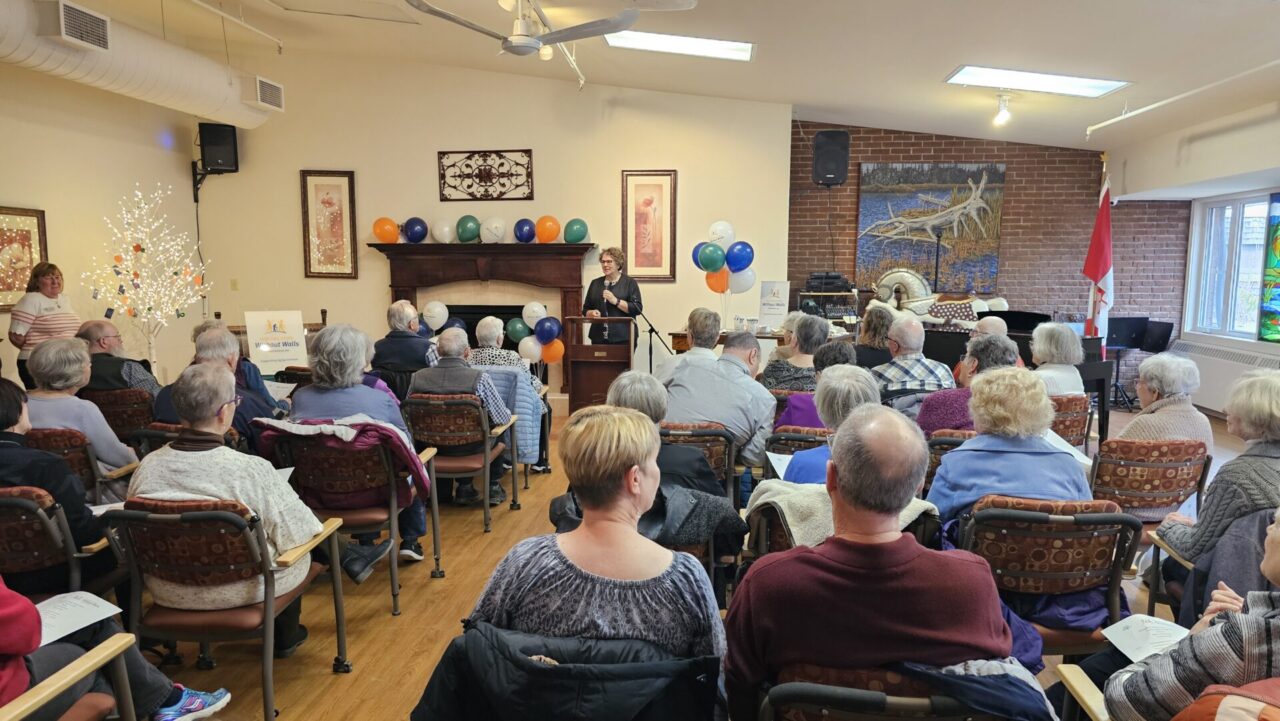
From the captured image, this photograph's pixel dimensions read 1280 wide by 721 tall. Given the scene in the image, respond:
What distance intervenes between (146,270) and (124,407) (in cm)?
464

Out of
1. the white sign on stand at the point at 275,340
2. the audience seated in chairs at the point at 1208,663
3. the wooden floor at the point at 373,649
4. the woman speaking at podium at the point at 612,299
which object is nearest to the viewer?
the audience seated in chairs at the point at 1208,663

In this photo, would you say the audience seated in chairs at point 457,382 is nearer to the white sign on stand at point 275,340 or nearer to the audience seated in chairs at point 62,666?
the audience seated in chairs at point 62,666

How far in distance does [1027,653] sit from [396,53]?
8228 mm

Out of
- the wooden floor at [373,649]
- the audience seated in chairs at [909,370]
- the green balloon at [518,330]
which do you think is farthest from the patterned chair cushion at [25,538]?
the green balloon at [518,330]

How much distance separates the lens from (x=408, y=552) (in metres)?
3.90

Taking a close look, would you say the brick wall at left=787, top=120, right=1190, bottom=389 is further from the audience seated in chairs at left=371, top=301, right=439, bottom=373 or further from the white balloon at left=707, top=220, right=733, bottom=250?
the audience seated in chairs at left=371, top=301, right=439, bottom=373

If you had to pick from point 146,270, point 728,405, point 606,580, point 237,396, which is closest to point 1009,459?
point 728,405

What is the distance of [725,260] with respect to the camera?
7586mm

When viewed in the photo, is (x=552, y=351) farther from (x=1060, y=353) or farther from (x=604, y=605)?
(x=604, y=605)

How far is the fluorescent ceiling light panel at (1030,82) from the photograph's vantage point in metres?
6.07

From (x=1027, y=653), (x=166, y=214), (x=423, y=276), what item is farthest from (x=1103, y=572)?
(x=166, y=214)

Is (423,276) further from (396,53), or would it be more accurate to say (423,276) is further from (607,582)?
(607,582)

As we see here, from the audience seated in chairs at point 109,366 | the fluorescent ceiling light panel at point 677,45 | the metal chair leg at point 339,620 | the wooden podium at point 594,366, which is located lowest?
the metal chair leg at point 339,620

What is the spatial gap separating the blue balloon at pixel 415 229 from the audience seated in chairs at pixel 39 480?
20.1 feet
